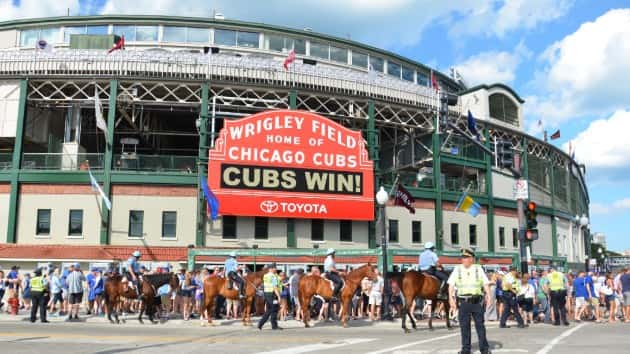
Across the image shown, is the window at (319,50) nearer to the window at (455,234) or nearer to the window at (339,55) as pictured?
the window at (339,55)

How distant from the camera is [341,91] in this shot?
118 feet

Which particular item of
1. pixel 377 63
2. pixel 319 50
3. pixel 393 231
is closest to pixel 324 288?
pixel 393 231

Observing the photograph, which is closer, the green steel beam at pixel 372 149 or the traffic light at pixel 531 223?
the traffic light at pixel 531 223

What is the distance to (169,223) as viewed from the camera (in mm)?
32375

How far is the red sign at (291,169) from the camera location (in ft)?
105

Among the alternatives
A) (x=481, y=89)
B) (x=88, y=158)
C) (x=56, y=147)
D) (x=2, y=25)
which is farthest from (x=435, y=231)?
(x=2, y=25)

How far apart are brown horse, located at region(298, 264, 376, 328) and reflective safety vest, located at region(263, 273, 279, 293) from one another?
3.41ft

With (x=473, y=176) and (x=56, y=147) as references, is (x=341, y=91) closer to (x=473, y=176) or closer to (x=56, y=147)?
(x=473, y=176)

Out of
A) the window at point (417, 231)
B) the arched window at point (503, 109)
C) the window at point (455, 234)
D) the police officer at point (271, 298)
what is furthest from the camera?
the arched window at point (503, 109)

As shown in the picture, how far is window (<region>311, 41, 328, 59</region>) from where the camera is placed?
47656 millimetres

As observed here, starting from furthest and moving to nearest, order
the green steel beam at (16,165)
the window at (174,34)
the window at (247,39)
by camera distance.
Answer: the window at (247,39) < the window at (174,34) < the green steel beam at (16,165)

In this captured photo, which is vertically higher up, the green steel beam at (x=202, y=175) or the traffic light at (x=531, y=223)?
the green steel beam at (x=202, y=175)

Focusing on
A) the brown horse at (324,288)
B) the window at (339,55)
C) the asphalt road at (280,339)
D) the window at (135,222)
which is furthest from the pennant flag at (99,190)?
the window at (339,55)

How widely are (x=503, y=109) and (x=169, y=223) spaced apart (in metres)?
29.8
